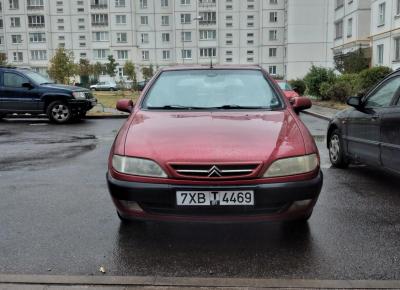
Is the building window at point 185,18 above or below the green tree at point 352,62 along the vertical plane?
above

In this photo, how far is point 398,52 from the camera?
31672 mm

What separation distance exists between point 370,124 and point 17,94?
12109 millimetres

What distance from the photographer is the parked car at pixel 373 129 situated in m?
5.46

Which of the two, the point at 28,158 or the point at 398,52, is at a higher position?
the point at 398,52

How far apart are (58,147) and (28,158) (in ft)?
4.60

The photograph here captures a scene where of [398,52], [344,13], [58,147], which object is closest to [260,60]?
[344,13]

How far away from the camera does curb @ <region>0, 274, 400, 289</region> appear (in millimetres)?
3229

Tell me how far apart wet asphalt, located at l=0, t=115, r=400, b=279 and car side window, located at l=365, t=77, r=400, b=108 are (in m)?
1.10

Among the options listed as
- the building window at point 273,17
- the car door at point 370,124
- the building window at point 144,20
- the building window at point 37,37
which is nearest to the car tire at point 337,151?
the car door at point 370,124

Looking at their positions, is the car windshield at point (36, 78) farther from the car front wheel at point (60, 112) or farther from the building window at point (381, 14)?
the building window at point (381, 14)

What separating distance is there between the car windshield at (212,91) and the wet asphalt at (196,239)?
4.26 feet

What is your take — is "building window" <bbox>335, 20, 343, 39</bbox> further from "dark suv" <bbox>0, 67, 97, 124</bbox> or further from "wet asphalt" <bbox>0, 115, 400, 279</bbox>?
"wet asphalt" <bbox>0, 115, 400, 279</bbox>

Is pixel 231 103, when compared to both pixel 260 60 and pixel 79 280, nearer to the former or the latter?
pixel 79 280

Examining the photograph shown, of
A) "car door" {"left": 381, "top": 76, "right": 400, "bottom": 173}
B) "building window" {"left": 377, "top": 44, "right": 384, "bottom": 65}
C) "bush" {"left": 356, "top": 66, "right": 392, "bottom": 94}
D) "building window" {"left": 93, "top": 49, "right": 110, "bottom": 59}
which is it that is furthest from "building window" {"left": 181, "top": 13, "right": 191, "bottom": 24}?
"car door" {"left": 381, "top": 76, "right": 400, "bottom": 173}
